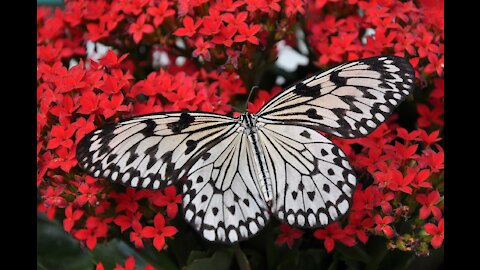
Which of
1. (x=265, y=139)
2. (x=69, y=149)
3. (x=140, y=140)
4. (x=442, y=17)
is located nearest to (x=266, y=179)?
(x=265, y=139)

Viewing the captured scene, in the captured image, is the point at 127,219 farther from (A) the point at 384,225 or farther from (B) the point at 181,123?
(A) the point at 384,225

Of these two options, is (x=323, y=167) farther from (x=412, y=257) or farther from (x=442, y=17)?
(x=442, y=17)

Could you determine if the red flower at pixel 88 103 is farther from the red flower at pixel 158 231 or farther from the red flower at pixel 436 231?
the red flower at pixel 436 231

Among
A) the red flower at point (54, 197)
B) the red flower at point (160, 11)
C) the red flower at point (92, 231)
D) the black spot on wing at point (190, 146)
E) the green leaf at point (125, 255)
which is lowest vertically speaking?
the green leaf at point (125, 255)

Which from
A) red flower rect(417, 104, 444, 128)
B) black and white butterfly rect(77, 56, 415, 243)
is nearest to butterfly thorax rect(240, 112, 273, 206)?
black and white butterfly rect(77, 56, 415, 243)

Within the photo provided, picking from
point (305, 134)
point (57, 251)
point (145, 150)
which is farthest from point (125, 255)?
point (305, 134)

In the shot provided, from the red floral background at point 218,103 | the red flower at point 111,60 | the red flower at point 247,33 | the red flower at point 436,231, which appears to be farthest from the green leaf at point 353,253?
the red flower at point 111,60
